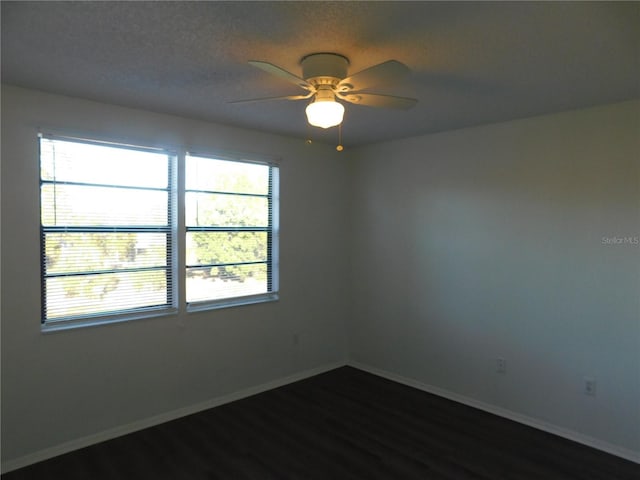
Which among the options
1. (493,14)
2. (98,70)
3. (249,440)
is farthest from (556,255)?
(98,70)

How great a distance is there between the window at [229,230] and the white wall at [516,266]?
1.14 m

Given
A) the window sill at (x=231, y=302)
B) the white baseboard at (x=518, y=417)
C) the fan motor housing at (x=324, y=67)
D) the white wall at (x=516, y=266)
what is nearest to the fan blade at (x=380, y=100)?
the fan motor housing at (x=324, y=67)

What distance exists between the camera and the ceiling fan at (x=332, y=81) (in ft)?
6.30

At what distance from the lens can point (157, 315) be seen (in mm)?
3336

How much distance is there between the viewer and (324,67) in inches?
81.0

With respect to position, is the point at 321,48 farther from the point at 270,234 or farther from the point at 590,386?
the point at 590,386

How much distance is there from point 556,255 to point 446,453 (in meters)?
1.70

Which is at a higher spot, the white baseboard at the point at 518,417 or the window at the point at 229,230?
the window at the point at 229,230

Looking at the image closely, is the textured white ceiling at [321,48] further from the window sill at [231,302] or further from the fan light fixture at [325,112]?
the window sill at [231,302]

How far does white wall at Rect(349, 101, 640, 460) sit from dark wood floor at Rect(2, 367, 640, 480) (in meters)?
0.34

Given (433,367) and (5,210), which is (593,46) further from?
(5,210)

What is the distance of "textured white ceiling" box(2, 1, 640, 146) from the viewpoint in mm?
1693

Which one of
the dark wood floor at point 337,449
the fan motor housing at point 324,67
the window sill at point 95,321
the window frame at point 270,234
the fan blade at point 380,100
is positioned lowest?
the dark wood floor at point 337,449

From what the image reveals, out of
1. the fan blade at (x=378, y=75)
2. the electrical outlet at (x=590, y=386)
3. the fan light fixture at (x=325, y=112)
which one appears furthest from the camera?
the electrical outlet at (x=590, y=386)
